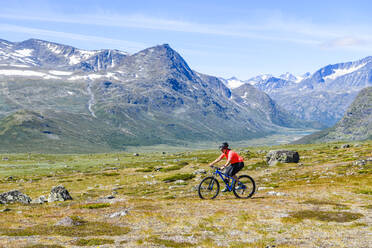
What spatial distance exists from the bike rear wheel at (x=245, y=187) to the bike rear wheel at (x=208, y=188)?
1.75 meters

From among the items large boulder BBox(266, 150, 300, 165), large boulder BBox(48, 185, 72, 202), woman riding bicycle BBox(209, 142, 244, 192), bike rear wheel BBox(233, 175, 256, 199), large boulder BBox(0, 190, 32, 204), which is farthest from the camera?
large boulder BBox(266, 150, 300, 165)

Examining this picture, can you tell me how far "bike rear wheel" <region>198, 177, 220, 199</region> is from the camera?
30328mm

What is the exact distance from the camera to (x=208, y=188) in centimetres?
3077

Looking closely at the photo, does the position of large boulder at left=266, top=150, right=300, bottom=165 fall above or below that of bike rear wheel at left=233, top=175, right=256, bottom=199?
below

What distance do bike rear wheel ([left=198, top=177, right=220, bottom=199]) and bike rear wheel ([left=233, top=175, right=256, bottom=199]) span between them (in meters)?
1.75

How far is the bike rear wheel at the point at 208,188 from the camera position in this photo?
30.3m

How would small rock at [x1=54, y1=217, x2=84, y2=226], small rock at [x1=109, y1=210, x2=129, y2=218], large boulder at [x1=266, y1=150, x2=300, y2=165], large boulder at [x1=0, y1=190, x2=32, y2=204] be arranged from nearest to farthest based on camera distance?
small rock at [x1=54, y1=217, x2=84, y2=226] → small rock at [x1=109, y1=210, x2=129, y2=218] → large boulder at [x1=0, y1=190, x2=32, y2=204] → large boulder at [x1=266, y1=150, x2=300, y2=165]

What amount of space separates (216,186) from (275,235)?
11.8 m

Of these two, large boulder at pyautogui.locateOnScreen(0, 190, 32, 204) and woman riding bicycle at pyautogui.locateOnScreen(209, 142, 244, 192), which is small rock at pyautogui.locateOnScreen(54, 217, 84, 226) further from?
large boulder at pyautogui.locateOnScreen(0, 190, 32, 204)

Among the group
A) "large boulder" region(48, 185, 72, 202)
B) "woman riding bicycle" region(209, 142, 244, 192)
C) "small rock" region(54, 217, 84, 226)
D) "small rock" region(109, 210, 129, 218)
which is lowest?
"large boulder" region(48, 185, 72, 202)

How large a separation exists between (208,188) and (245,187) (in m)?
3.40

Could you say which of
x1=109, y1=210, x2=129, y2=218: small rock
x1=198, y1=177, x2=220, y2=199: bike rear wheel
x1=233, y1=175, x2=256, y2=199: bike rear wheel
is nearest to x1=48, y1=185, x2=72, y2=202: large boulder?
x1=109, y1=210, x2=129, y2=218: small rock

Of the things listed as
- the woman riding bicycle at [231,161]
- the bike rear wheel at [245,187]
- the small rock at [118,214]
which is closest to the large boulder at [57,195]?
the small rock at [118,214]

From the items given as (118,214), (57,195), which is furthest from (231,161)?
(57,195)
